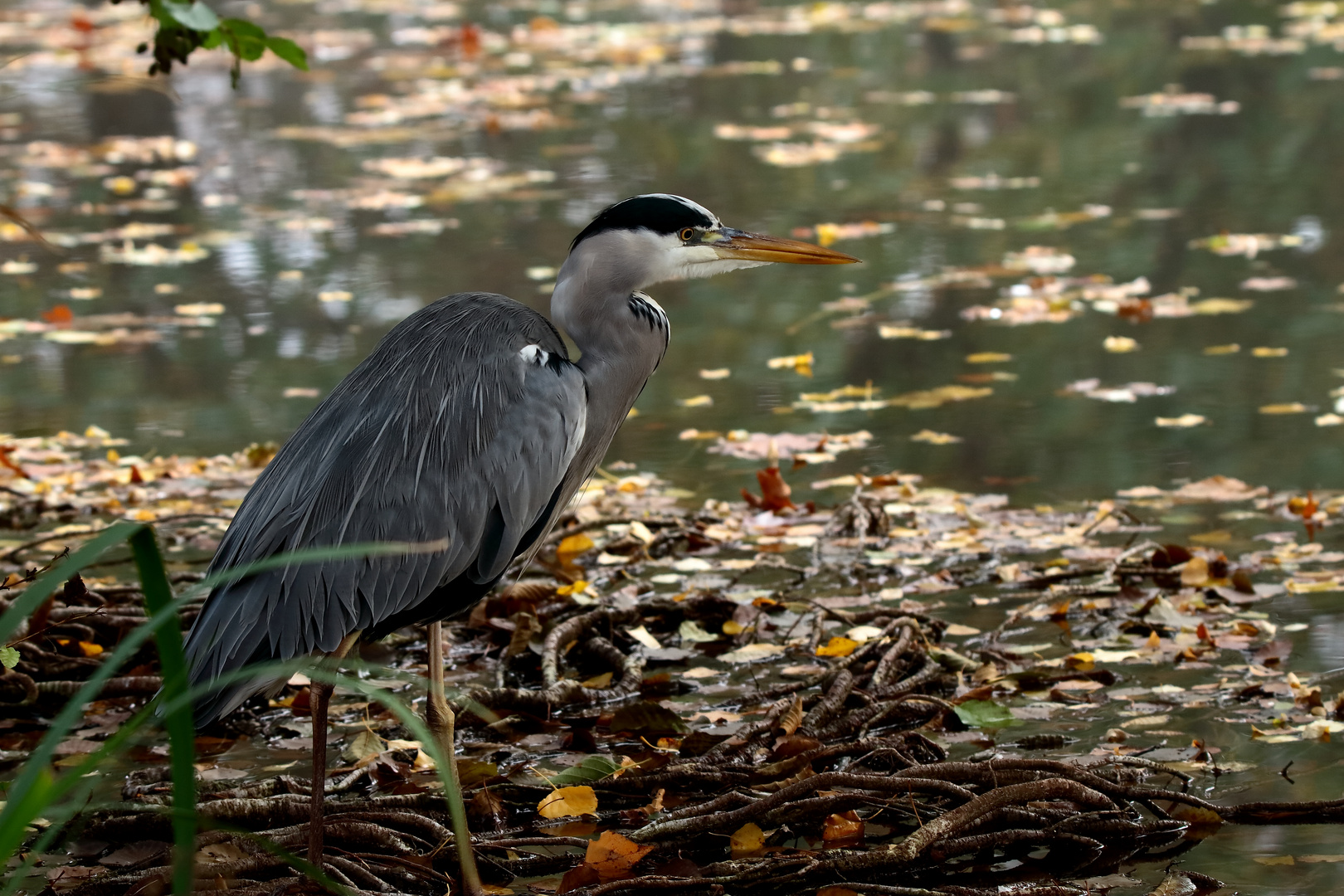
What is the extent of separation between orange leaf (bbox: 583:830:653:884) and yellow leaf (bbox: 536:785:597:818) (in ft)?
0.90

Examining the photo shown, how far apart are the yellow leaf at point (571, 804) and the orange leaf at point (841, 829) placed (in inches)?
20.4

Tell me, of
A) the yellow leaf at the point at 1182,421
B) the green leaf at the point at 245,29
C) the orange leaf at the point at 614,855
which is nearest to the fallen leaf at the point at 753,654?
the orange leaf at the point at 614,855

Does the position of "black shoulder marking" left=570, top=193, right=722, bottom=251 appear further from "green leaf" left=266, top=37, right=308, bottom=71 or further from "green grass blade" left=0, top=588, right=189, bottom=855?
"green grass blade" left=0, top=588, right=189, bottom=855

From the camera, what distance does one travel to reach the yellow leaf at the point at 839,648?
4.10 m

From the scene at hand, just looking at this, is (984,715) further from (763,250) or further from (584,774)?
(763,250)

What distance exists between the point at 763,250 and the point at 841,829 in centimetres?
147

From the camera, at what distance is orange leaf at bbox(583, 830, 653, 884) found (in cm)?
300

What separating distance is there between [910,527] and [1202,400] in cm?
166

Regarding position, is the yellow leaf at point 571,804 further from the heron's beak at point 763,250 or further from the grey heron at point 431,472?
the heron's beak at point 763,250

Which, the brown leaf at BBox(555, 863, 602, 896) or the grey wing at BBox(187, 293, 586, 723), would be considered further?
the grey wing at BBox(187, 293, 586, 723)

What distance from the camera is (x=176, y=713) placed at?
1.69 meters

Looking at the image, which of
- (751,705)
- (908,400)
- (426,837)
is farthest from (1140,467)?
(426,837)

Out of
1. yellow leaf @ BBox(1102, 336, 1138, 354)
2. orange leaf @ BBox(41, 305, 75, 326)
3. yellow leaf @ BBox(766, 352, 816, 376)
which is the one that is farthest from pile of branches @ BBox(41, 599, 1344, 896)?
orange leaf @ BBox(41, 305, 75, 326)

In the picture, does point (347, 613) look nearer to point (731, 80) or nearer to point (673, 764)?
point (673, 764)
